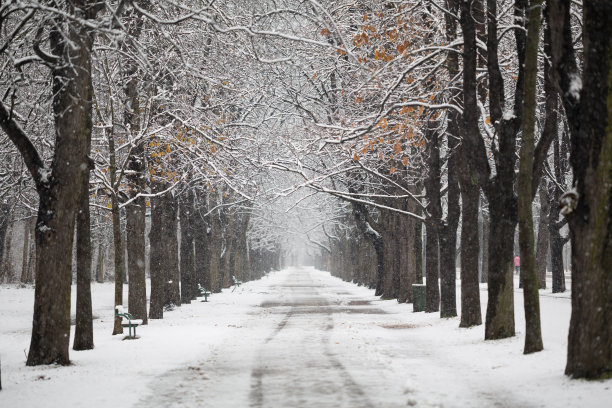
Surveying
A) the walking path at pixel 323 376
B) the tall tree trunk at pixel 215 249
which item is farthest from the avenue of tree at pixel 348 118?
the tall tree trunk at pixel 215 249

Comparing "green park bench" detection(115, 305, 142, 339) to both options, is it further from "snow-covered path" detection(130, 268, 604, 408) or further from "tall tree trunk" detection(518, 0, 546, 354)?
"tall tree trunk" detection(518, 0, 546, 354)

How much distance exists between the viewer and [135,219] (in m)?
18.8

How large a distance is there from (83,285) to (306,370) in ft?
17.1

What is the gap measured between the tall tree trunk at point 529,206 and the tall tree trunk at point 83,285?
27.1 ft

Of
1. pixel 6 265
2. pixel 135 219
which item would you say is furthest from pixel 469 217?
pixel 6 265

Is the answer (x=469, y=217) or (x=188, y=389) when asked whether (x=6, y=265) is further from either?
(x=188, y=389)

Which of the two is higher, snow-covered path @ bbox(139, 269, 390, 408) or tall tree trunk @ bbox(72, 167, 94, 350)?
tall tree trunk @ bbox(72, 167, 94, 350)

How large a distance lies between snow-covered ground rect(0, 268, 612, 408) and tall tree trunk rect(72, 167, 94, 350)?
0.40 m

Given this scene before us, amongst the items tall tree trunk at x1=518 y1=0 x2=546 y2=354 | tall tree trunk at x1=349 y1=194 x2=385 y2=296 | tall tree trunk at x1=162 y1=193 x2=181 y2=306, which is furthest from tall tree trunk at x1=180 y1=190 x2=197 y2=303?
tall tree trunk at x1=518 y1=0 x2=546 y2=354

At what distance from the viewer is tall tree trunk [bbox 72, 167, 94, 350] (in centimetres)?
1323

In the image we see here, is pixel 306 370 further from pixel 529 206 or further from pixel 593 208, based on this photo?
pixel 593 208

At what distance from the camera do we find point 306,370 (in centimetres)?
1077

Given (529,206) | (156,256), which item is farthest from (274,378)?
(156,256)

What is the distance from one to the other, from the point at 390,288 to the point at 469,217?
15775mm
